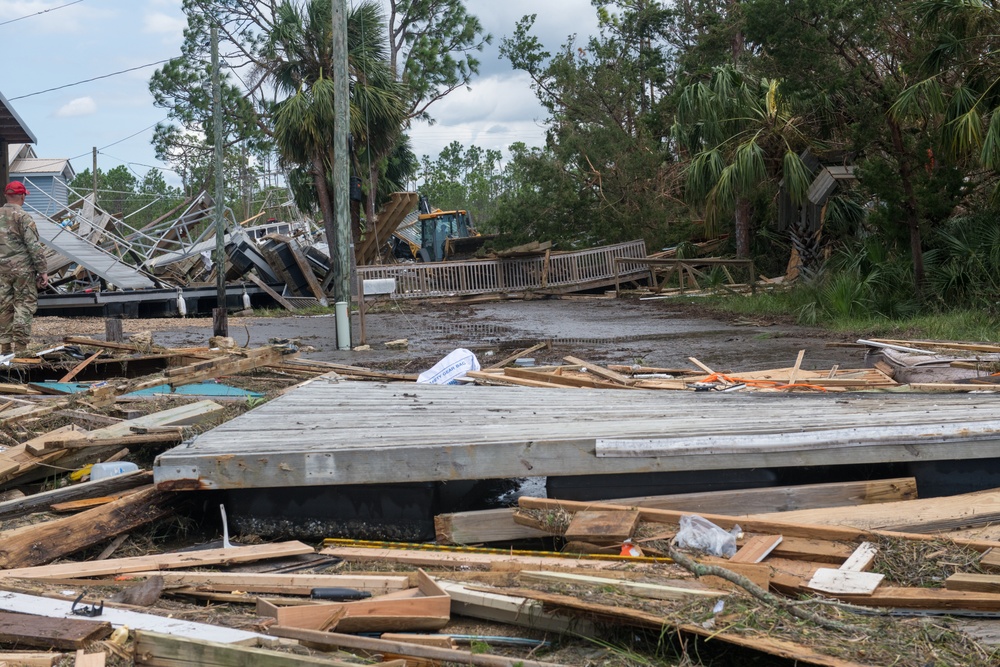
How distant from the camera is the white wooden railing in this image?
1035 inches

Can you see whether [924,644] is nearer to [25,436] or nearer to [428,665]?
[428,665]

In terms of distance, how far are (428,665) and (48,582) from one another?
184 cm

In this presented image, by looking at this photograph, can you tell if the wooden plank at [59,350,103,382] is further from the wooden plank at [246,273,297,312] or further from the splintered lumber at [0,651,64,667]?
the wooden plank at [246,273,297,312]

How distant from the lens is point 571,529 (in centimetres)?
412

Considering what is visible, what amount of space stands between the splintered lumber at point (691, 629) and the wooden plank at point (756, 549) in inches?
25.7

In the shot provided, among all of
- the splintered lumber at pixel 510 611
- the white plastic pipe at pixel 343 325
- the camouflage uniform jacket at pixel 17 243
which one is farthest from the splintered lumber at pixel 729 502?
the white plastic pipe at pixel 343 325

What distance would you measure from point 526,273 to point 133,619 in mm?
24054

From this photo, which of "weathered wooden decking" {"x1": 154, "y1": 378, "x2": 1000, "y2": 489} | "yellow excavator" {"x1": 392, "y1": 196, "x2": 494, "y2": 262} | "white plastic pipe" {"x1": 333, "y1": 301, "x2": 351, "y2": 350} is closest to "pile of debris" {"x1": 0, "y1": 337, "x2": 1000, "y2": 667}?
"weathered wooden decking" {"x1": 154, "y1": 378, "x2": 1000, "y2": 489}

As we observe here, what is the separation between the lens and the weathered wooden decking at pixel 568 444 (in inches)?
177

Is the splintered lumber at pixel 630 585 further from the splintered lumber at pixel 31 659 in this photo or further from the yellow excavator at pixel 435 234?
the yellow excavator at pixel 435 234

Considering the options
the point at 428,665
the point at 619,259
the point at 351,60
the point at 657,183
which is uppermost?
the point at 351,60

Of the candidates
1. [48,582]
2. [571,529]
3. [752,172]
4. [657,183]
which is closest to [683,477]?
[571,529]

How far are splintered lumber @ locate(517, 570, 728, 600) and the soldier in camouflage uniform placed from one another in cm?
875

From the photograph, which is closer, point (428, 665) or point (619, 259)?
point (428, 665)
